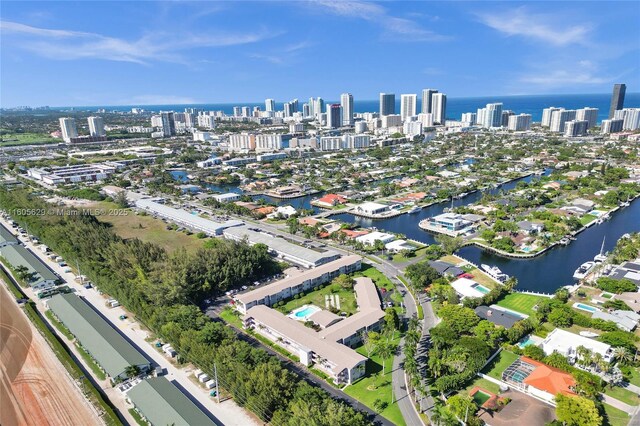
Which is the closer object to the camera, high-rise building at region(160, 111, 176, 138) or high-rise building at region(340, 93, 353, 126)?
high-rise building at region(160, 111, 176, 138)

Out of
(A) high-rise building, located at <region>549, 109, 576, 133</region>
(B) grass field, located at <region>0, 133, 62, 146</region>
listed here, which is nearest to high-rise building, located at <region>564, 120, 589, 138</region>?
(A) high-rise building, located at <region>549, 109, 576, 133</region>

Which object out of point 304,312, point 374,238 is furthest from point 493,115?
point 304,312

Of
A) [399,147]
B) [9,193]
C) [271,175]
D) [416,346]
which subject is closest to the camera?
[416,346]

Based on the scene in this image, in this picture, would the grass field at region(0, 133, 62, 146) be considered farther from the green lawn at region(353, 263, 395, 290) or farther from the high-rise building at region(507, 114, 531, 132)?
the high-rise building at region(507, 114, 531, 132)

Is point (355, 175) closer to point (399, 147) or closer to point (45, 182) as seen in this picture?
point (399, 147)

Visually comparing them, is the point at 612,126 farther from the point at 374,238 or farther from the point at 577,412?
the point at 577,412

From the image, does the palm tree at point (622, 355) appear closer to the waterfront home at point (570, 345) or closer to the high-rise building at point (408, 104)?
the waterfront home at point (570, 345)

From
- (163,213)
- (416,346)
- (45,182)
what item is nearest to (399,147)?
(163,213)
